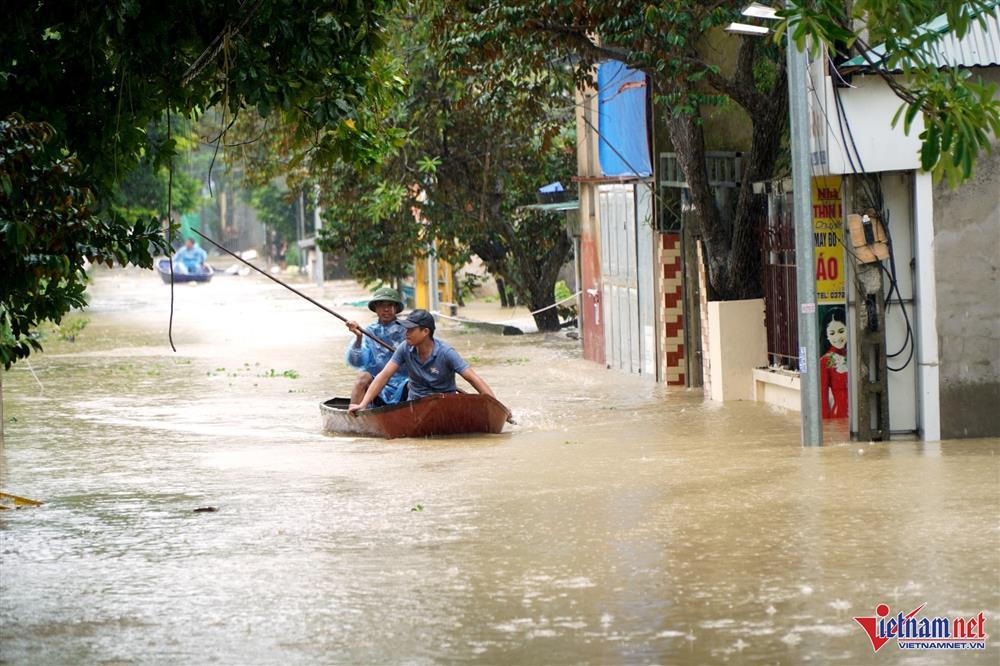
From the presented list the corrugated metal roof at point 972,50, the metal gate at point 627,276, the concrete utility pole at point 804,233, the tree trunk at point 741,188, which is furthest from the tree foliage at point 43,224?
the metal gate at point 627,276

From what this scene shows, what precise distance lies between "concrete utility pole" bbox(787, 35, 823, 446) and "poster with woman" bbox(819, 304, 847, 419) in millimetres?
800

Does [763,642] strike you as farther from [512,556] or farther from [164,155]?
[164,155]

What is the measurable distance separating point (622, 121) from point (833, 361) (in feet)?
23.5

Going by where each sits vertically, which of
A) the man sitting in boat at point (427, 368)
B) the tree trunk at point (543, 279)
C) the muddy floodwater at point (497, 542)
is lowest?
the muddy floodwater at point (497, 542)

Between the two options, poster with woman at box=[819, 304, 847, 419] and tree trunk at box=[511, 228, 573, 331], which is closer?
poster with woman at box=[819, 304, 847, 419]

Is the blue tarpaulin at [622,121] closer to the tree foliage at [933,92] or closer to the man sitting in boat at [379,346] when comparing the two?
the man sitting in boat at [379,346]

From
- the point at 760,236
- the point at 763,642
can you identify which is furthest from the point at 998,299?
the point at 763,642

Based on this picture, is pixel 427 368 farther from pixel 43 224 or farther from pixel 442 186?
pixel 442 186

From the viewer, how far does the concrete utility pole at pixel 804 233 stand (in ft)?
43.1

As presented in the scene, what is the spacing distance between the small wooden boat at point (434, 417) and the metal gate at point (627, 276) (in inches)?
220

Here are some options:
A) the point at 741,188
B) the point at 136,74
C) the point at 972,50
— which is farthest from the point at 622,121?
the point at 136,74

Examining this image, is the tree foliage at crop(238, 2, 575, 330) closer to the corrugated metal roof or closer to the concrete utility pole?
the concrete utility pole

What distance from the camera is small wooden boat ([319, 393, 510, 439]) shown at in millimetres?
15242

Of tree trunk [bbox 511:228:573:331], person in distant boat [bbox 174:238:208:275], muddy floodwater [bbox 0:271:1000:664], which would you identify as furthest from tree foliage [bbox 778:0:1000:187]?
person in distant boat [bbox 174:238:208:275]
